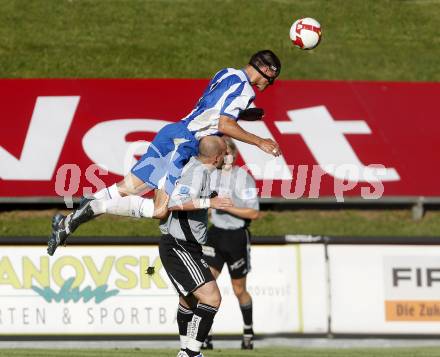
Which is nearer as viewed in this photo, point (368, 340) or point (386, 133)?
point (368, 340)

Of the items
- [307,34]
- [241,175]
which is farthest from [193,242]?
[241,175]

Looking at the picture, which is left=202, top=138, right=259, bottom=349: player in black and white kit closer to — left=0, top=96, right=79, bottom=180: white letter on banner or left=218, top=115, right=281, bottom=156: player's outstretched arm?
left=218, top=115, right=281, bottom=156: player's outstretched arm

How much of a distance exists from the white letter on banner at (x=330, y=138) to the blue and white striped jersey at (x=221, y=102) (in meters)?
7.90

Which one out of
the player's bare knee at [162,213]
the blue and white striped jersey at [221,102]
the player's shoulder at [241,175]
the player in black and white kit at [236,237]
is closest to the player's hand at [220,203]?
the player's bare knee at [162,213]

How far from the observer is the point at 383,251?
1642 cm

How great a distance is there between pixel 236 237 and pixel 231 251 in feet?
0.85

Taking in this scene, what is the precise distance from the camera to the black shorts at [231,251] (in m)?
15.2

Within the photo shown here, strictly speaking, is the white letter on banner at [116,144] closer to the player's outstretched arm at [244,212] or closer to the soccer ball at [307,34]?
the player's outstretched arm at [244,212]

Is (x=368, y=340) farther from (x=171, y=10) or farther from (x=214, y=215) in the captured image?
(x=171, y=10)

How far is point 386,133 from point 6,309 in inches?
328

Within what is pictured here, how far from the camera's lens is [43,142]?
755 inches

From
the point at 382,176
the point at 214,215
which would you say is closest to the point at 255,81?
the point at 214,215

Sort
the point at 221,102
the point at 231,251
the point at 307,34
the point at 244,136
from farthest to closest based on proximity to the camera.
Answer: the point at 231,251 → the point at 307,34 → the point at 221,102 → the point at 244,136

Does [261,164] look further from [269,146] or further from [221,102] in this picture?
[269,146]
